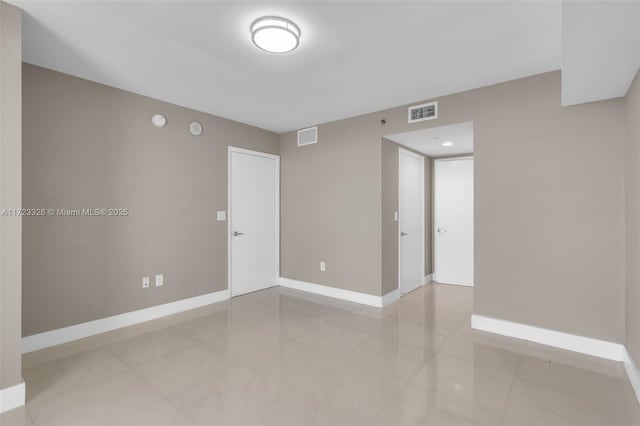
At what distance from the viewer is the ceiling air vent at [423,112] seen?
11.3 ft

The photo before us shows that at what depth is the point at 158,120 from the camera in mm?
3535

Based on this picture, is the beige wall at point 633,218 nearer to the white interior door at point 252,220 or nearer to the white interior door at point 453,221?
the white interior door at point 453,221

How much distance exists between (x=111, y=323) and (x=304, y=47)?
333 centimetres

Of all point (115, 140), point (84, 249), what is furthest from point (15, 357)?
point (115, 140)

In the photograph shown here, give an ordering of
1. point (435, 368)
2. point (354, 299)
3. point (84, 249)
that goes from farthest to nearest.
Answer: point (354, 299) < point (84, 249) < point (435, 368)

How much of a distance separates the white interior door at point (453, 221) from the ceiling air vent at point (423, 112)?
1.80 metres

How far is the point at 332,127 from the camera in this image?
4414mm

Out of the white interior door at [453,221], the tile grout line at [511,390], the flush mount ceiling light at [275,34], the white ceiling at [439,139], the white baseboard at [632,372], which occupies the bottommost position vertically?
the tile grout line at [511,390]

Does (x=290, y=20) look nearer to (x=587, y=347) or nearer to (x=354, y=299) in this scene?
(x=354, y=299)

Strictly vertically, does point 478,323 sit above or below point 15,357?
below

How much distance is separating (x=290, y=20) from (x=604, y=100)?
270 cm

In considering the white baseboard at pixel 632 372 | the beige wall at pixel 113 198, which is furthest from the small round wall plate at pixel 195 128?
the white baseboard at pixel 632 372

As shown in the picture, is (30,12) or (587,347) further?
(587,347)

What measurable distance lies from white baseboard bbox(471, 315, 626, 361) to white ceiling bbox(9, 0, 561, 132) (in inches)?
95.7
